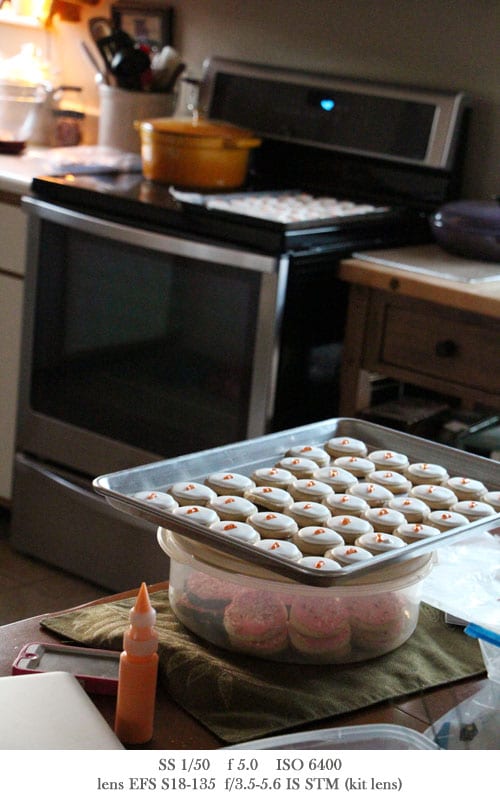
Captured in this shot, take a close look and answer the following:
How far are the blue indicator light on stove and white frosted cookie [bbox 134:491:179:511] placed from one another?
201 cm

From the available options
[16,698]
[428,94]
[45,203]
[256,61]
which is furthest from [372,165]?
[16,698]

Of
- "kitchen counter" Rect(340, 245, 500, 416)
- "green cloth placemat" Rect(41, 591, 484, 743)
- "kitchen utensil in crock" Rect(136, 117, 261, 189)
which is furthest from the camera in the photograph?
"kitchen utensil in crock" Rect(136, 117, 261, 189)

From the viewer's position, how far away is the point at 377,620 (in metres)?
1.07

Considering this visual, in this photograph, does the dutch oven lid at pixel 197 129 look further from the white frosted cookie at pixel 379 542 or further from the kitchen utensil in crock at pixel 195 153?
the white frosted cookie at pixel 379 542

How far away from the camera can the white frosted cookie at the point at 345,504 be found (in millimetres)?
1144

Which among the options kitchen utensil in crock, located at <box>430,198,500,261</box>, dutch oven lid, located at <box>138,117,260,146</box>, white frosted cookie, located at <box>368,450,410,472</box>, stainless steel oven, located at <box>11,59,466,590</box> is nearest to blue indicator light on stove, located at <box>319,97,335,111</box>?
stainless steel oven, located at <box>11,59,466,590</box>

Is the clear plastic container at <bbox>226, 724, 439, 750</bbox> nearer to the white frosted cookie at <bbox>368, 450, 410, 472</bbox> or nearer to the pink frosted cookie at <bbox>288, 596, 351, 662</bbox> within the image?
the pink frosted cookie at <bbox>288, 596, 351, 662</bbox>

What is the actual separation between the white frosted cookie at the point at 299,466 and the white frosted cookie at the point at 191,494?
0.37 ft

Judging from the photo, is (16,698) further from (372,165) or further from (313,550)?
(372,165)

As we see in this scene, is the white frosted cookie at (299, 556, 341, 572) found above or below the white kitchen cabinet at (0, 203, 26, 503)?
above

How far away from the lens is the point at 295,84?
2.98 m

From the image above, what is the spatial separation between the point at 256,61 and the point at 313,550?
235cm

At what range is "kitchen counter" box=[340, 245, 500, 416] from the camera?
2207 mm

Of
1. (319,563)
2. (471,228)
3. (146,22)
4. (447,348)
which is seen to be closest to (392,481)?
(319,563)
